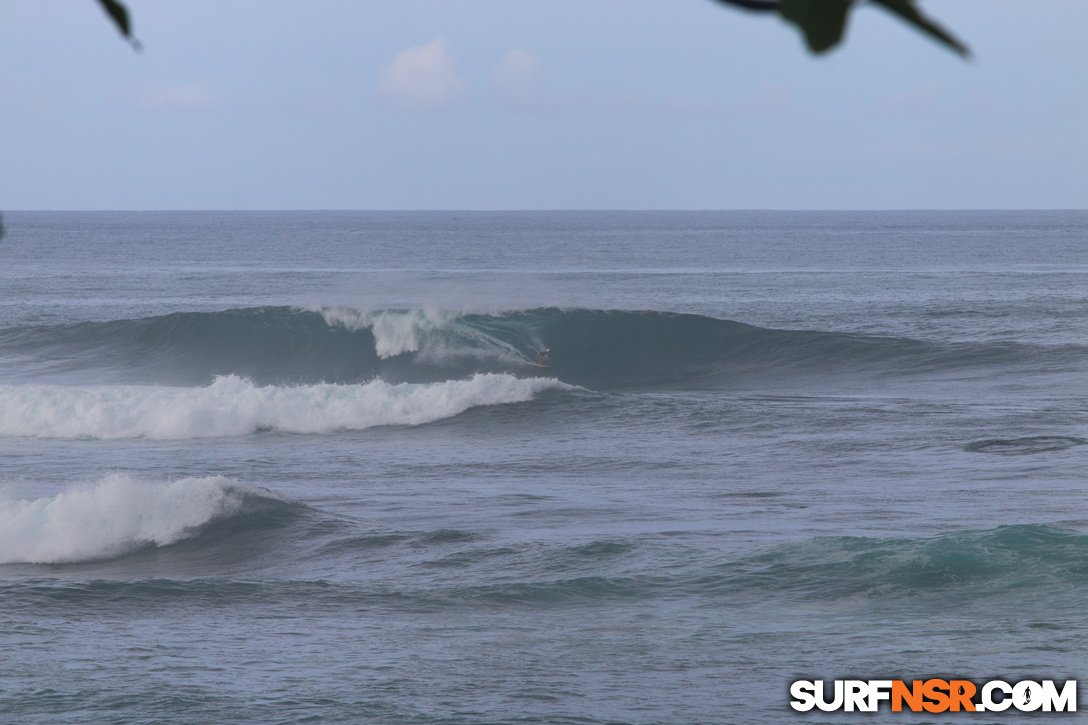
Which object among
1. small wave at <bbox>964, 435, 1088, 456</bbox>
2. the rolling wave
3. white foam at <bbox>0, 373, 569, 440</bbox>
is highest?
white foam at <bbox>0, 373, 569, 440</bbox>

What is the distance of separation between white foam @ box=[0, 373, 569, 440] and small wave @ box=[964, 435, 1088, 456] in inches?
340

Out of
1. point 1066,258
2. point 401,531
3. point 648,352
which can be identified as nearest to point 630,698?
point 401,531

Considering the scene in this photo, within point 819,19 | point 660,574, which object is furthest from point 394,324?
point 819,19

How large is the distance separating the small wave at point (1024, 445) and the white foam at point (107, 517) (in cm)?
1027

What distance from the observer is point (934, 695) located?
717 centimetres

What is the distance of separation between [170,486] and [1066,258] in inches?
2869

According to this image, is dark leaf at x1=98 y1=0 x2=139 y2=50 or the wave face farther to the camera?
the wave face

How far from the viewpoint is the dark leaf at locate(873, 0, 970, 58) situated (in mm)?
826

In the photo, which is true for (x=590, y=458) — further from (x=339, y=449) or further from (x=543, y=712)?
(x=543, y=712)

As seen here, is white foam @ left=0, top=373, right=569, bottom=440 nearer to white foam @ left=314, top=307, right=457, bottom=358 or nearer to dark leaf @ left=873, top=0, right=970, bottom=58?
white foam @ left=314, top=307, right=457, bottom=358

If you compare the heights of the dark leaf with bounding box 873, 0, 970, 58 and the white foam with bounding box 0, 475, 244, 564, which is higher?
the dark leaf with bounding box 873, 0, 970, 58

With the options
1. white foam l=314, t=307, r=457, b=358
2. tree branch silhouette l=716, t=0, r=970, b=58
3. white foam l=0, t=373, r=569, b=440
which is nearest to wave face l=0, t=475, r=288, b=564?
white foam l=0, t=373, r=569, b=440

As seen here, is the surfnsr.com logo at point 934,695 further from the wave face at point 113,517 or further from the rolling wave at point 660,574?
the wave face at point 113,517

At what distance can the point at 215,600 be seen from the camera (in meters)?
9.63
